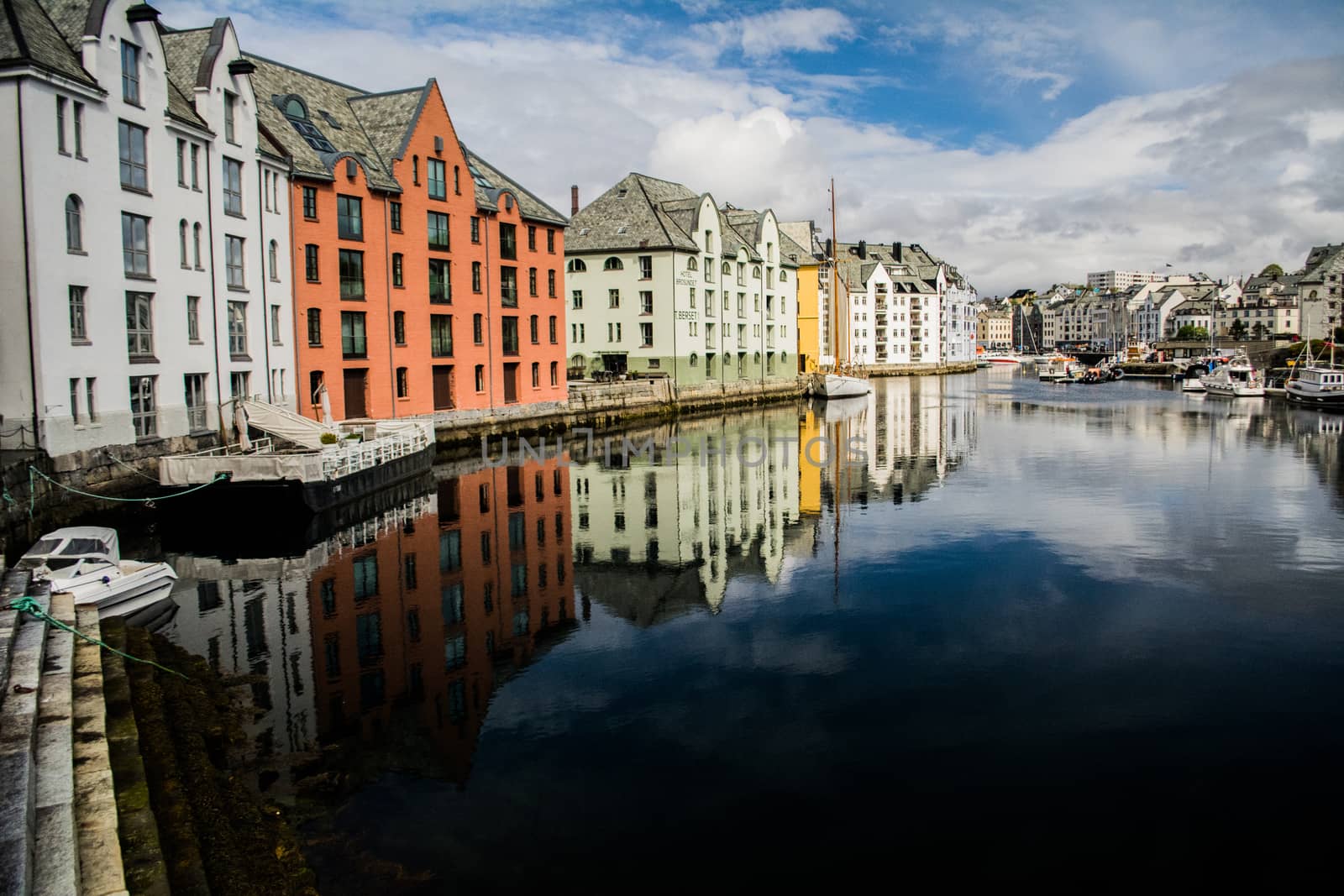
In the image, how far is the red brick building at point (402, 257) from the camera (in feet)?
141

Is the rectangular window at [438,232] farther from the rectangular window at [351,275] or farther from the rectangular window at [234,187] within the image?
the rectangular window at [234,187]

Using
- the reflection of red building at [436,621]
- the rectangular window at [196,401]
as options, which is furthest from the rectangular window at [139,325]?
the reflection of red building at [436,621]

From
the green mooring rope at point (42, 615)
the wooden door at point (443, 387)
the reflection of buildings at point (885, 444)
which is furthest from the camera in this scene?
the wooden door at point (443, 387)

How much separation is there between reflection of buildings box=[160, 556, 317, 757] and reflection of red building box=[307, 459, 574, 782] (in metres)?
0.30

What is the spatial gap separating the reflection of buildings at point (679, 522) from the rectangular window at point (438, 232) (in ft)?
44.0

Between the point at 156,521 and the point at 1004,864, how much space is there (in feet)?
82.4

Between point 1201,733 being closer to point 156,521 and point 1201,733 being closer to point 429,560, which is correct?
point 429,560

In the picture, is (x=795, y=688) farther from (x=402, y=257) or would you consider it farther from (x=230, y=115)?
(x=402, y=257)

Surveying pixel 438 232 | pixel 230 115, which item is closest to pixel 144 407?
pixel 230 115

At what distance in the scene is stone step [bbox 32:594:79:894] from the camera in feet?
24.8

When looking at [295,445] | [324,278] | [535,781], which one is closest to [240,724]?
[535,781]

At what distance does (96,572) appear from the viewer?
17828 millimetres

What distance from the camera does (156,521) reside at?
90.8 ft

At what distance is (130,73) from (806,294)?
78318 mm
